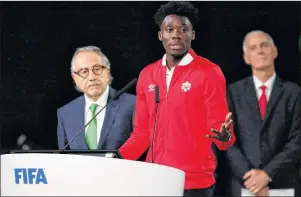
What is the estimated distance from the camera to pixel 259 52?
4.15 meters

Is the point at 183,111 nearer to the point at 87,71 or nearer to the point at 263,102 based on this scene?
the point at 263,102

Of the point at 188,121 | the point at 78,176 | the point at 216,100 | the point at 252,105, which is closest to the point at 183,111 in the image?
the point at 188,121

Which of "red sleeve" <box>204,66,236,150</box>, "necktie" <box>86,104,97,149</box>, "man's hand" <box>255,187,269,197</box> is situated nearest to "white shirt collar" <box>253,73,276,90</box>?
"red sleeve" <box>204,66,236,150</box>

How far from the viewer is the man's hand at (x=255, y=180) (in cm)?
402

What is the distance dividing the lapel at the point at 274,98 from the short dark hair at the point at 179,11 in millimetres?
730

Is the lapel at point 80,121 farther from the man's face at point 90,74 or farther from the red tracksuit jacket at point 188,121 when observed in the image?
the red tracksuit jacket at point 188,121

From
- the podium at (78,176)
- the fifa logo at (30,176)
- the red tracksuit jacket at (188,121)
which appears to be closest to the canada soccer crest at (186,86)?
the red tracksuit jacket at (188,121)

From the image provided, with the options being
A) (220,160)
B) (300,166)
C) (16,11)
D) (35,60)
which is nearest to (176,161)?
(220,160)

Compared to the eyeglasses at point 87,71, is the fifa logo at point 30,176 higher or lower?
lower

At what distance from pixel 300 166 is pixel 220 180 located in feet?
1.85

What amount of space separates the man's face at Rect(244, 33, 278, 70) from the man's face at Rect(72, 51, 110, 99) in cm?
103

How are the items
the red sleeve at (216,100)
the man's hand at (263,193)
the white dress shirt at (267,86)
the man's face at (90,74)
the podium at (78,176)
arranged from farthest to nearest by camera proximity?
the man's face at (90,74) → the white dress shirt at (267,86) → the man's hand at (263,193) → the red sleeve at (216,100) → the podium at (78,176)

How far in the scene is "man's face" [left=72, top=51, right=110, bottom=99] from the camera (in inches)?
166

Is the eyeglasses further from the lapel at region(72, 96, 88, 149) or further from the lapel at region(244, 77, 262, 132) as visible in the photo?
the lapel at region(244, 77, 262, 132)
